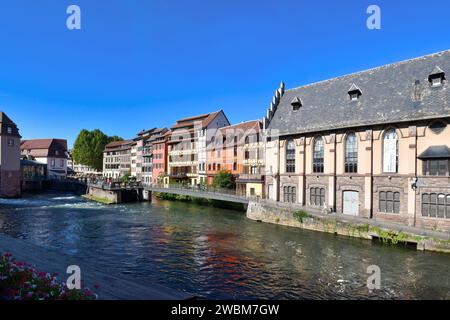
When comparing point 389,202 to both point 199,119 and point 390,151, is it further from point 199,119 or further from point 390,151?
point 199,119

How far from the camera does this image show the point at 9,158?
184 feet

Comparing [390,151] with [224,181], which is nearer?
[390,151]

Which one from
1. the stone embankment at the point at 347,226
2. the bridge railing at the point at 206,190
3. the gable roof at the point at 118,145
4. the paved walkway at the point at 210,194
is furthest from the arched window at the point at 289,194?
the gable roof at the point at 118,145

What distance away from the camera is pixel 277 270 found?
55.9ft

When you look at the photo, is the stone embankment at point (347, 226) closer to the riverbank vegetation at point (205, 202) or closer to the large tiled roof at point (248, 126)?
the riverbank vegetation at point (205, 202)

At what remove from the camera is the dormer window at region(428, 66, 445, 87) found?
82.2ft

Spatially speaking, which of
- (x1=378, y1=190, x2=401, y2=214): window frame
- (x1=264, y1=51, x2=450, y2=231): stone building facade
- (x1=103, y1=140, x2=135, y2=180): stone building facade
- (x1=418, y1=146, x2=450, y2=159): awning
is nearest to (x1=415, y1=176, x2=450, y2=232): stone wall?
(x1=264, y1=51, x2=450, y2=231): stone building facade

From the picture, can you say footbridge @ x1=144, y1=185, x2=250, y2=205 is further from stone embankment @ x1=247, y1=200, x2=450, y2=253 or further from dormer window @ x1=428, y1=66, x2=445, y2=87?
dormer window @ x1=428, y1=66, x2=445, y2=87

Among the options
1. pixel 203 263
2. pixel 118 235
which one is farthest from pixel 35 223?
pixel 203 263

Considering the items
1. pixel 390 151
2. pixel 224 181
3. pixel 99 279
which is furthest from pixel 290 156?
pixel 99 279

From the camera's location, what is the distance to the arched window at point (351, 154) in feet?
95.2

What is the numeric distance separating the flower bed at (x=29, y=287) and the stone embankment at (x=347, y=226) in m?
21.7

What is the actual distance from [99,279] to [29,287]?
Answer: 3770mm

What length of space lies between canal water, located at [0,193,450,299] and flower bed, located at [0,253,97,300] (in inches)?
253
